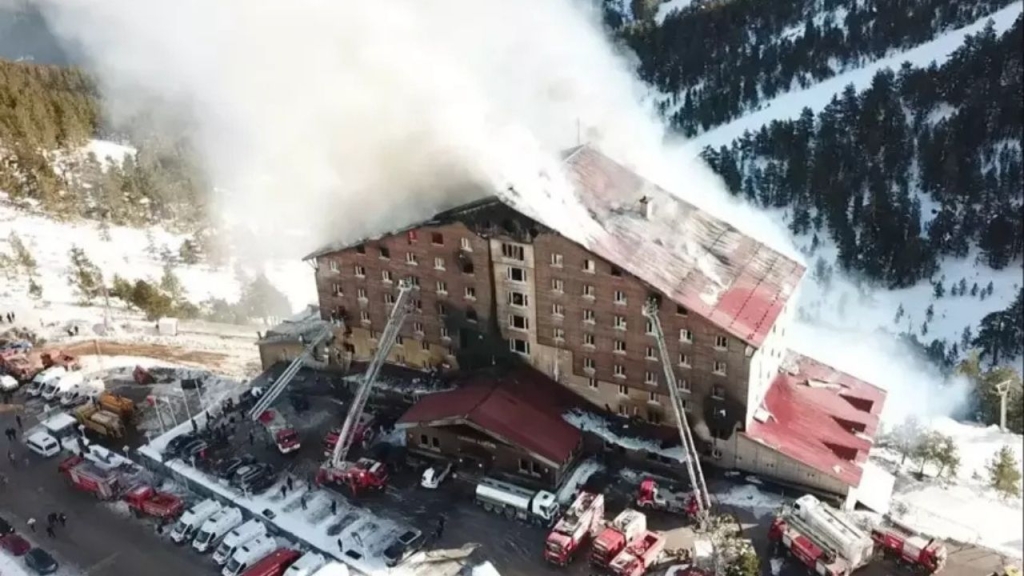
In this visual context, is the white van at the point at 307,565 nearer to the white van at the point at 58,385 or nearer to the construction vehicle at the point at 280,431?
the construction vehicle at the point at 280,431

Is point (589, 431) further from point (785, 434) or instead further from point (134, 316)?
point (134, 316)

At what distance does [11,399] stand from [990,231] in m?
72.5

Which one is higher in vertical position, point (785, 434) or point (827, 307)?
point (785, 434)

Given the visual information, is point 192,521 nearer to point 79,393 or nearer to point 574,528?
point 79,393

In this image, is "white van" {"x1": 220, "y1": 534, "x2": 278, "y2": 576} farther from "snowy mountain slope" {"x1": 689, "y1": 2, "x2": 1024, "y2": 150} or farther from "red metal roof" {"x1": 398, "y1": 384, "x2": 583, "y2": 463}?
"snowy mountain slope" {"x1": 689, "y1": 2, "x2": 1024, "y2": 150}

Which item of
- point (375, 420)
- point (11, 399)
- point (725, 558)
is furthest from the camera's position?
point (11, 399)

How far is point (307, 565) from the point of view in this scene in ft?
114

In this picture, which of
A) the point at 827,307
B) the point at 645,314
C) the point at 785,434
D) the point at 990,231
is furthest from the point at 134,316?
the point at 990,231

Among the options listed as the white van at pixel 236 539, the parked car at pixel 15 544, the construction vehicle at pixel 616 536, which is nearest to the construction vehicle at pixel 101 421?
the parked car at pixel 15 544

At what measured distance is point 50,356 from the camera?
51.8 meters

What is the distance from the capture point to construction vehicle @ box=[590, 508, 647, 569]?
112ft

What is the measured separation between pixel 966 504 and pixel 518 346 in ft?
66.4

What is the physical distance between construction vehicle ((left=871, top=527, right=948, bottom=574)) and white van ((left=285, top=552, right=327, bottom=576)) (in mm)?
20986

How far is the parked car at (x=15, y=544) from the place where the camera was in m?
37.2
